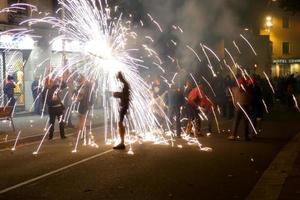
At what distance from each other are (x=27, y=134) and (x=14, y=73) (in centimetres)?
854

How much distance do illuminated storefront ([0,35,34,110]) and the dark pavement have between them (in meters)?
9.40

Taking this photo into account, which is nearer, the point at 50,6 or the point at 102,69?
the point at 102,69

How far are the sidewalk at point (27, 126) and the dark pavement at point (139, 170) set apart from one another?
1.58m

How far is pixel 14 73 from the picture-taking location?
2533 centimetres

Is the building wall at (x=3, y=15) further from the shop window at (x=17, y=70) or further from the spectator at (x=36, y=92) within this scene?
the spectator at (x=36, y=92)

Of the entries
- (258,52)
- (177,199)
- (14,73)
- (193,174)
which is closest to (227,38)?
(258,52)

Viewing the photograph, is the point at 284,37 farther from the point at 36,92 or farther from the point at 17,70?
the point at 36,92

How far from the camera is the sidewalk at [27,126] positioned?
1706 centimetres

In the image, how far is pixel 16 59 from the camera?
25250mm

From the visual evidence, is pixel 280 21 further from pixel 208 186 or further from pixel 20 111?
pixel 208 186

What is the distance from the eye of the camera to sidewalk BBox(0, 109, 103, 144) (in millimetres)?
17062

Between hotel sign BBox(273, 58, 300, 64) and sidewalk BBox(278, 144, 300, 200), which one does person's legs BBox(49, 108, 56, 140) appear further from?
hotel sign BBox(273, 58, 300, 64)

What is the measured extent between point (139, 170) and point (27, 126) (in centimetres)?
991

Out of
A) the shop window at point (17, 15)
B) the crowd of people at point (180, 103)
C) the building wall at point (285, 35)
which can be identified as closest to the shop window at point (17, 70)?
the shop window at point (17, 15)
